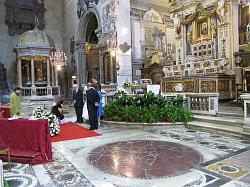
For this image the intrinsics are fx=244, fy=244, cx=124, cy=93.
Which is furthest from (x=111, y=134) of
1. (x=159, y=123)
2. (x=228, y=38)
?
(x=228, y=38)

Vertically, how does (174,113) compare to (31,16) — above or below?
below

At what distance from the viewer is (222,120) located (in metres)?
7.28

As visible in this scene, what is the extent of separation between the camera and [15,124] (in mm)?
5020

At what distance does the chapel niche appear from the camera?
22344mm

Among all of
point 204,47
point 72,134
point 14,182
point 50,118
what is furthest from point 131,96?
point 14,182

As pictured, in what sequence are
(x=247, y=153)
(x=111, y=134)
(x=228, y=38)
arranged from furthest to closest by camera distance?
(x=228, y=38), (x=111, y=134), (x=247, y=153)

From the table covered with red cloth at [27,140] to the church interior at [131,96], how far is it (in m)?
0.02

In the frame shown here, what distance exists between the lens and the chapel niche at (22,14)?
2234cm

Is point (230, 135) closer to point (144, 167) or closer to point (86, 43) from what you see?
point (144, 167)

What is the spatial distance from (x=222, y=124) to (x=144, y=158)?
355 centimetres

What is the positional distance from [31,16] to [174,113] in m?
20.2

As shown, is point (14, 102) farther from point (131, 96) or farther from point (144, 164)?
point (144, 164)

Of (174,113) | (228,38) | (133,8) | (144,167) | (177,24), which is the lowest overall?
(144,167)

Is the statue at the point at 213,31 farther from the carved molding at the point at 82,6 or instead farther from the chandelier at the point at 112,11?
the carved molding at the point at 82,6
